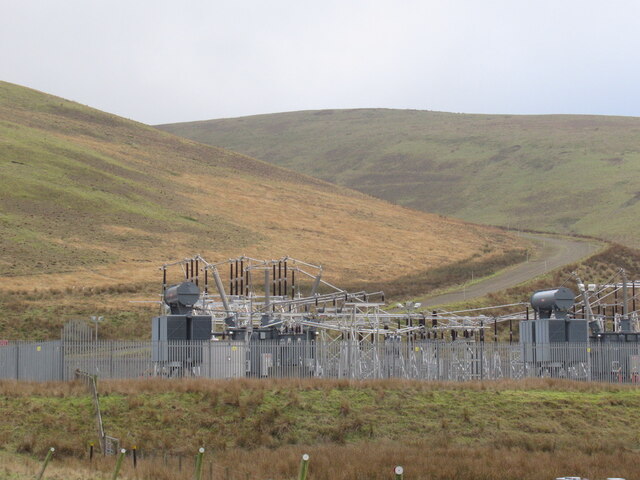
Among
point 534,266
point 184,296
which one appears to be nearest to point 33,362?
point 184,296

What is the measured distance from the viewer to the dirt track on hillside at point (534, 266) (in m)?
93.4

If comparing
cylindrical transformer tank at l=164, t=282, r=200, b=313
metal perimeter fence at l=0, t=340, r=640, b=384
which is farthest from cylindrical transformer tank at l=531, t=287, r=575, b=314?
cylindrical transformer tank at l=164, t=282, r=200, b=313

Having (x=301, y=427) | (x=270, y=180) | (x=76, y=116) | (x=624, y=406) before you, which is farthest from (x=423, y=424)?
(x=76, y=116)

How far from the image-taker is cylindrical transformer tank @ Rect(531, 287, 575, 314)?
55.7 m

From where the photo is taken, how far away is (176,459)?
34.1 m

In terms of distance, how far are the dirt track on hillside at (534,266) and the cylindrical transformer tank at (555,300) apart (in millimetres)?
30658

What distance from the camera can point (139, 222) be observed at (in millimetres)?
118312

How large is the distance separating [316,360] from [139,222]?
73.8 meters

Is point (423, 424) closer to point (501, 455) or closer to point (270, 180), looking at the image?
point (501, 455)

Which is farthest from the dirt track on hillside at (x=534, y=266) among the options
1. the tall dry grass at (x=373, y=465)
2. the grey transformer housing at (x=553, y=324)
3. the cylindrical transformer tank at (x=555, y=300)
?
the tall dry grass at (x=373, y=465)

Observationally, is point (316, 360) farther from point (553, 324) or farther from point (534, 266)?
point (534, 266)

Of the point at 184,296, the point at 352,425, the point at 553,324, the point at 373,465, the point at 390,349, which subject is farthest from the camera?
the point at 553,324

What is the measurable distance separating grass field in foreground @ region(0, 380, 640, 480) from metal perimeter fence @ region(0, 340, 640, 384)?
334 centimetres

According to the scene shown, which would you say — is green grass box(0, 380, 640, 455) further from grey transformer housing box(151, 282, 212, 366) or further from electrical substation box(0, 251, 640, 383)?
grey transformer housing box(151, 282, 212, 366)
